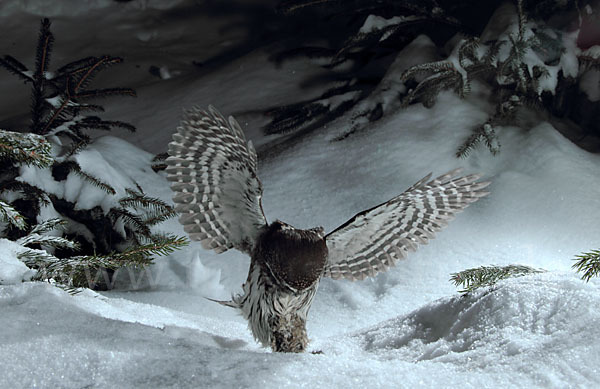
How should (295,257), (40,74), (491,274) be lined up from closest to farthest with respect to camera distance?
(295,257), (491,274), (40,74)

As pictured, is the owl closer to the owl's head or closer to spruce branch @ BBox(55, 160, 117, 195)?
the owl's head

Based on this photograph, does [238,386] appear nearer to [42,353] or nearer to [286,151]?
[42,353]

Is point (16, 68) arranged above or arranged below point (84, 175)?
above

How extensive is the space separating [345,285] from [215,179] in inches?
45.4

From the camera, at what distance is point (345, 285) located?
2838 millimetres

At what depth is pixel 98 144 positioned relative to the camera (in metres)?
3.60

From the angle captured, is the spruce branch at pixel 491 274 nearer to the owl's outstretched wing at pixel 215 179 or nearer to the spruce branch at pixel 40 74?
the owl's outstretched wing at pixel 215 179

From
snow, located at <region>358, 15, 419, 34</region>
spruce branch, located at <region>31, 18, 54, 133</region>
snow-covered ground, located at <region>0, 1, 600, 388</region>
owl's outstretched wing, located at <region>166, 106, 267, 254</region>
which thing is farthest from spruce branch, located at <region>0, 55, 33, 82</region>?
snow, located at <region>358, 15, 419, 34</region>

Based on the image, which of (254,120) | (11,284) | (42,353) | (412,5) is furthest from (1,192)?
(412,5)

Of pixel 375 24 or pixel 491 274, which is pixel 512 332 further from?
pixel 375 24

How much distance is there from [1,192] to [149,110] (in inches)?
104

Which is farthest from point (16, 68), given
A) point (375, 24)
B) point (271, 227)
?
point (375, 24)

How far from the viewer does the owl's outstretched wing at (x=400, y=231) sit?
2113 mm

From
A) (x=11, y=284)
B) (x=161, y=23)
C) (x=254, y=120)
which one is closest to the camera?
(x=11, y=284)
